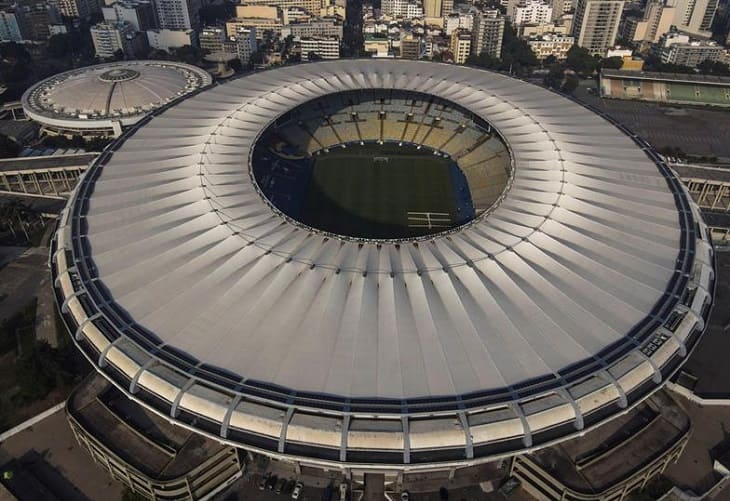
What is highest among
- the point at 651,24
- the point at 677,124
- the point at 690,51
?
the point at 651,24

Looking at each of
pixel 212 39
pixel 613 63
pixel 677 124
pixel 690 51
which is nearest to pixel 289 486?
pixel 677 124

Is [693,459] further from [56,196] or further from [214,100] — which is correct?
[56,196]

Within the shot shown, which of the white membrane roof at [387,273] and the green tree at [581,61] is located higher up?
the white membrane roof at [387,273]

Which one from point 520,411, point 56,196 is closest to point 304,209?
point 56,196

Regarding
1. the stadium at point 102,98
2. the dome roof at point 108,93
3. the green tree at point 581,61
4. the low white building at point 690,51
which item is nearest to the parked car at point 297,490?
the stadium at point 102,98

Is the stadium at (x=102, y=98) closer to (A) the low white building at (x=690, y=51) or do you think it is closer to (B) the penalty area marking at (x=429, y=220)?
(B) the penalty area marking at (x=429, y=220)

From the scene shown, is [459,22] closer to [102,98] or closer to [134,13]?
[134,13]
